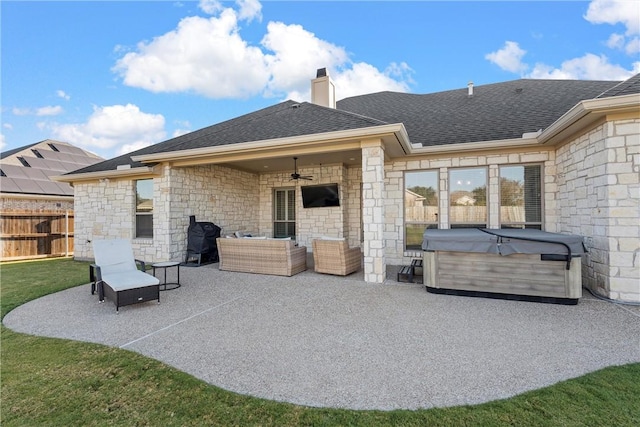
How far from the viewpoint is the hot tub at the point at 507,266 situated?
4332 millimetres

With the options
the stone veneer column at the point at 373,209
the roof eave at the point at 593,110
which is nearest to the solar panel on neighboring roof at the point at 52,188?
the stone veneer column at the point at 373,209

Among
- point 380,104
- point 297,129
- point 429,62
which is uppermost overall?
point 429,62

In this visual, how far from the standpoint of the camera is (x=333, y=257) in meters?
6.54

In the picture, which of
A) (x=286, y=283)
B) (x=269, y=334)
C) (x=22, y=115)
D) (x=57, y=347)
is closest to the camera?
(x=57, y=347)

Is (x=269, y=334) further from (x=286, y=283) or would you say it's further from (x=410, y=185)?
(x=410, y=185)

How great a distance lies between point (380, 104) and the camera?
1070cm

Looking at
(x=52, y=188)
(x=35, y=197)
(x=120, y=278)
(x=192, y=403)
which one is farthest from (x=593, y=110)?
(x=52, y=188)

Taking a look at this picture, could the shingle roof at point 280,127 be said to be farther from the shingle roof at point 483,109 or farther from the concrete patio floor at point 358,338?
the concrete patio floor at point 358,338

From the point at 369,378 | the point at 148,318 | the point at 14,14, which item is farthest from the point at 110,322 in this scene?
the point at 14,14

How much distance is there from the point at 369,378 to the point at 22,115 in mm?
17684

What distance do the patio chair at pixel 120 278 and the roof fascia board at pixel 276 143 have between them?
2.83m

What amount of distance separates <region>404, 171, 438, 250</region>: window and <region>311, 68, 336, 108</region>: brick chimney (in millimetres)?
4178

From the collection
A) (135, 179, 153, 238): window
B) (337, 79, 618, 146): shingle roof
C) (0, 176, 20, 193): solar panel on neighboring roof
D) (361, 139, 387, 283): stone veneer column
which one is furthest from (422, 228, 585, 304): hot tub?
(0, 176, 20, 193): solar panel on neighboring roof

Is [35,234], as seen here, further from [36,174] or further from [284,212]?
[284,212]
